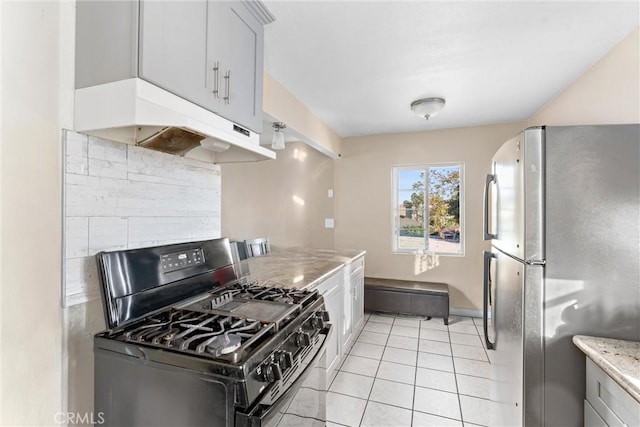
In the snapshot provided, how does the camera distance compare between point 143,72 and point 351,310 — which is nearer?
point 143,72

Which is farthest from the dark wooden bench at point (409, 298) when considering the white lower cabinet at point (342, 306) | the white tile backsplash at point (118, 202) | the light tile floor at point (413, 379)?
the white tile backsplash at point (118, 202)

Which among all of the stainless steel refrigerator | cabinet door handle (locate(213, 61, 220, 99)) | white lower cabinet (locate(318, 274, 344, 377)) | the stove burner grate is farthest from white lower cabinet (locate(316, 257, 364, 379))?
cabinet door handle (locate(213, 61, 220, 99))

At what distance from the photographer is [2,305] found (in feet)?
2.57

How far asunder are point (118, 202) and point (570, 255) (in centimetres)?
180

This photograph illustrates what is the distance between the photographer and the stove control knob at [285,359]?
896mm

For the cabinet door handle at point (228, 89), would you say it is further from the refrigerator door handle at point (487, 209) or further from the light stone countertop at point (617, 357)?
the light stone countertop at point (617, 357)

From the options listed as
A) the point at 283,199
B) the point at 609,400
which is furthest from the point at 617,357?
the point at 283,199

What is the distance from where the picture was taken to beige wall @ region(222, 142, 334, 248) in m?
4.38

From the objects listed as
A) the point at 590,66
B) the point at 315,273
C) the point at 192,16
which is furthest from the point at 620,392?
the point at 590,66

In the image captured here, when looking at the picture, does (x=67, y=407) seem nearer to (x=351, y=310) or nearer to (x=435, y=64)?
(x=351, y=310)

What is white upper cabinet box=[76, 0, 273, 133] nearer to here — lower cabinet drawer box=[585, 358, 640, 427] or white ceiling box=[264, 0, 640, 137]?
white ceiling box=[264, 0, 640, 137]

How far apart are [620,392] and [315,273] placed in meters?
1.48

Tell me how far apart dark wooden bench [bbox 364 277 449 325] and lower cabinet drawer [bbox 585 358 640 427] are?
2.35 m

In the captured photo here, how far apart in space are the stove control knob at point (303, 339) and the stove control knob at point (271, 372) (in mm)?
205
